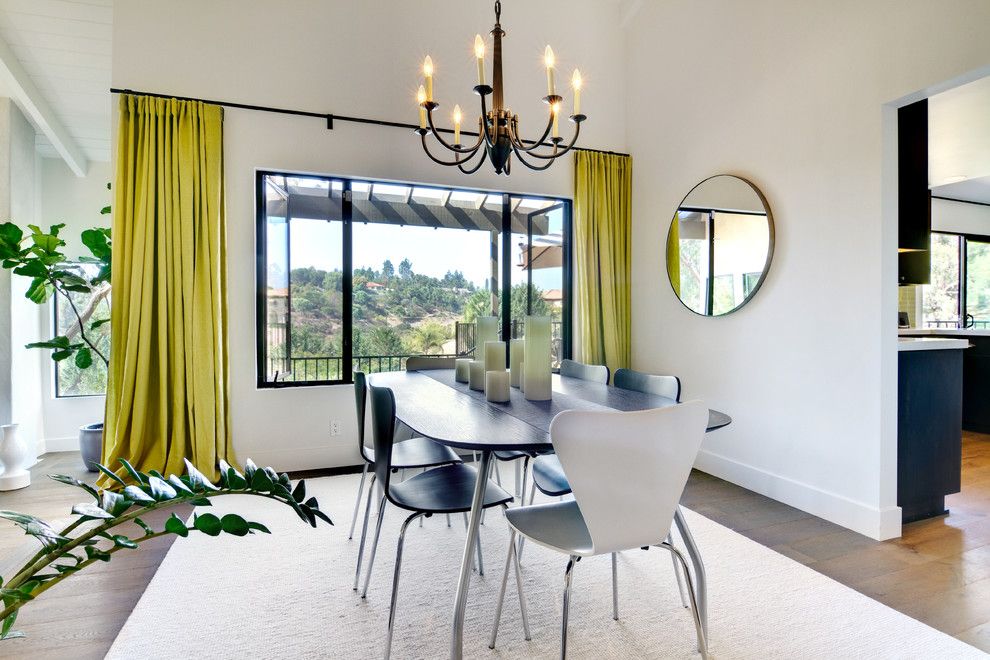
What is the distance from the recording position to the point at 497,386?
216 centimetres

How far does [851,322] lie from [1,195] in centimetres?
521

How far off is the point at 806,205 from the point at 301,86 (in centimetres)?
319

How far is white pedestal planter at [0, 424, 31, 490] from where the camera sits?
3346 millimetres

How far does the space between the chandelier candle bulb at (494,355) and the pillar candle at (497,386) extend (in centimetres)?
15

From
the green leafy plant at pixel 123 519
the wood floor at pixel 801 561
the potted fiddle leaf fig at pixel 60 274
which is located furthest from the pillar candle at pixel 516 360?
the potted fiddle leaf fig at pixel 60 274

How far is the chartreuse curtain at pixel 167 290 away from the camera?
A: 128 inches

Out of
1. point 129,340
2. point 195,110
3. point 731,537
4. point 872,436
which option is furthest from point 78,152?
point 872,436

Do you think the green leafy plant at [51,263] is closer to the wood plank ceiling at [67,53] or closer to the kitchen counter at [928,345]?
the wood plank ceiling at [67,53]

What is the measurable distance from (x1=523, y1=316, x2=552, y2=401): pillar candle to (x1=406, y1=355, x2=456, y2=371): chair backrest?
3.86ft

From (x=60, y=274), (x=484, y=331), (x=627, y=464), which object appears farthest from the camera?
(x=60, y=274)

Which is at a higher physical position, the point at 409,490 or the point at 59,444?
the point at 409,490

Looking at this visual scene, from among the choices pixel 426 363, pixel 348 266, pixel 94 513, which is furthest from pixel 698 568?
pixel 348 266

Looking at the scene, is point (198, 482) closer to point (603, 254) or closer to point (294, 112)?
point (294, 112)

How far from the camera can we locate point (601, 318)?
14.3 ft
